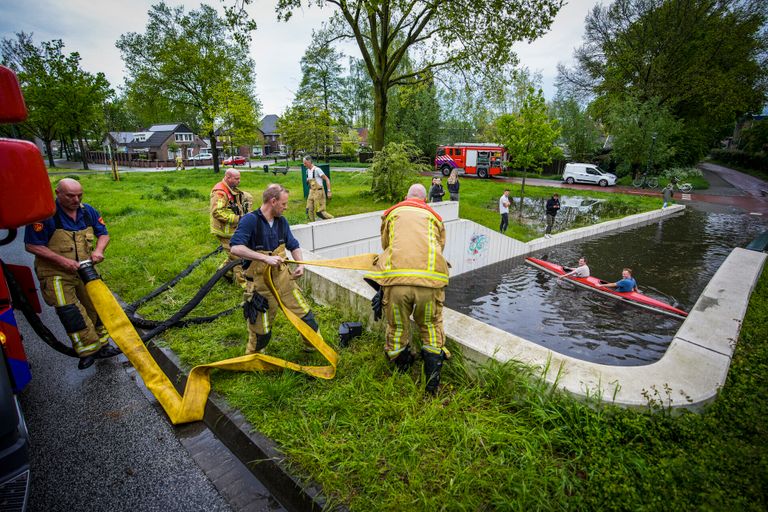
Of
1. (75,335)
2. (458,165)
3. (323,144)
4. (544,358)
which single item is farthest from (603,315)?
(323,144)

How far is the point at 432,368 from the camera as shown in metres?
3.33

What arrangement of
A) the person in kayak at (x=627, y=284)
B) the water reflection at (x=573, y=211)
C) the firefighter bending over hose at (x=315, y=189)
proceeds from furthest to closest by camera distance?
the water reflection at (x=573, y=211), the firefighter bending over hose at (x=315, y=189), the person in kayak at (x=627, y=284)

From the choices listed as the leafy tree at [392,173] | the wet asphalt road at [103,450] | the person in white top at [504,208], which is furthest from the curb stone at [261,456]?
the person in white top at [504,208]

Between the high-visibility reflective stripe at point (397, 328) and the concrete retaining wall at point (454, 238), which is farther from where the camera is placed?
the concrete retaining wall at point (454, 238)

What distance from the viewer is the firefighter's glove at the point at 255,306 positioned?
365cm

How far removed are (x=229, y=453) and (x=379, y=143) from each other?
613 inches

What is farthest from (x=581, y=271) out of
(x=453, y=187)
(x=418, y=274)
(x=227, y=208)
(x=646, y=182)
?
(x=646, y=182)

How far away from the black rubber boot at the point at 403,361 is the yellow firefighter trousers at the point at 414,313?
0.29ft

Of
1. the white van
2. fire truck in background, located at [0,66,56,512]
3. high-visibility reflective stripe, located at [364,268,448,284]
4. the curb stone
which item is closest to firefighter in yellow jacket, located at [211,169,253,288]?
the curb stone

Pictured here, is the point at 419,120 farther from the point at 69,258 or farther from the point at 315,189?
the point at 69,258

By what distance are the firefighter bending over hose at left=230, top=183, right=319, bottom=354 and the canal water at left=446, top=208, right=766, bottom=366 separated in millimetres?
5548

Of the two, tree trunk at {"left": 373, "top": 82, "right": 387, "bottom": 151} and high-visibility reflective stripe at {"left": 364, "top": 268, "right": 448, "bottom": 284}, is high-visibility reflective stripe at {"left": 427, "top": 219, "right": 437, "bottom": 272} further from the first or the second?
tree trunk at {"left": 373, "top": 82, "right": 387, "bottom": 151}

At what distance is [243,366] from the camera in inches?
148

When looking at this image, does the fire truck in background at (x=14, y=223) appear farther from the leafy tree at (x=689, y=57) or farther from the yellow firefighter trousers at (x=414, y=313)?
the leafy tree at (x=689, y=57)
